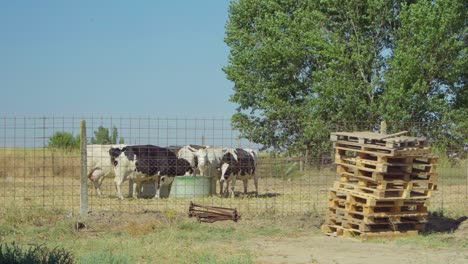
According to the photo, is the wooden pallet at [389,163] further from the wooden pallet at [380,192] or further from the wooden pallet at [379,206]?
Result: the wooden pallet at [379,206]

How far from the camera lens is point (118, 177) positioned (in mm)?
24469

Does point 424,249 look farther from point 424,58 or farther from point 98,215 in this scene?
point 424,58

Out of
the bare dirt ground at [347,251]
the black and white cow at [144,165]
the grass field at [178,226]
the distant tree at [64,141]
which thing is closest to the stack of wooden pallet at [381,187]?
the bare dirt ground at [347,251]

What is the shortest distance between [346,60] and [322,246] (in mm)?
21474

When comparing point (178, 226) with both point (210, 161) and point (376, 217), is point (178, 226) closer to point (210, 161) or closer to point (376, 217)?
point (376, 217)

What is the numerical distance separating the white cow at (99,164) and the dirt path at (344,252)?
389 inches

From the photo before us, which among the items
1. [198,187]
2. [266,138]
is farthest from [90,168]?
[266,138]

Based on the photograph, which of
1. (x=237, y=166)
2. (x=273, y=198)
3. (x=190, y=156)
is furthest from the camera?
(x=190, y=156)

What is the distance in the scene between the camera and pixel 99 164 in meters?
25.5

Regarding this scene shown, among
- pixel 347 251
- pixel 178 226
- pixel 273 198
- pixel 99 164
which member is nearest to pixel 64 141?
pixel 99 164

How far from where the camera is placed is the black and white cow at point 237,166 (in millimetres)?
26266

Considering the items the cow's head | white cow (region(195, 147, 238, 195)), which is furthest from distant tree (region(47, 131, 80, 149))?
white cow (region(195, 147, 238, 195))

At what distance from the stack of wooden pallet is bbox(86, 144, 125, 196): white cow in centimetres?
946

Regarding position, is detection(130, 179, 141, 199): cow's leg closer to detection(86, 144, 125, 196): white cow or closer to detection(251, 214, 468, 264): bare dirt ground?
detection(86, 144, 125, 196): white cow
